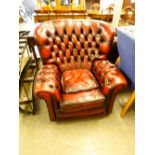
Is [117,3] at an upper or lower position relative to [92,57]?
upper

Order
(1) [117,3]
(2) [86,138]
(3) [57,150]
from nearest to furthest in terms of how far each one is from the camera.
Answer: (3) [57,150] < (2) [86,138] < (1) [117,3]

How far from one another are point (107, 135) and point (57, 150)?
549 mm

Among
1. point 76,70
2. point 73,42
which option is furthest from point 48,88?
point 73,42

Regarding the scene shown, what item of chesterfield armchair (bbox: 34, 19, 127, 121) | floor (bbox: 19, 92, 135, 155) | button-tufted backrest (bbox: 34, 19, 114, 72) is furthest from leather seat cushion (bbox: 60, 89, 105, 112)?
button-tufted backrest (bbox: 34, 19, 114, 72)

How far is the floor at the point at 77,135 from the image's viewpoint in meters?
1.54

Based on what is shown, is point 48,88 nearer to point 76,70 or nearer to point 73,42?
point 76,70

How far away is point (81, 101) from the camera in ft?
5.21

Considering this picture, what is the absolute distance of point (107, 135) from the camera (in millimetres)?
1686

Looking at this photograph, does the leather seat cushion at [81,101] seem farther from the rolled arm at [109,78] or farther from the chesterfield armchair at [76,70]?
the rolled arm at [109,78]

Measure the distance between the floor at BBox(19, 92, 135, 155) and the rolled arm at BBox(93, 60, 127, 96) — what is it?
0.43m

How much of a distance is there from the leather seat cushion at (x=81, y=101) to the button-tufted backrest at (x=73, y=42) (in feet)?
1.65
